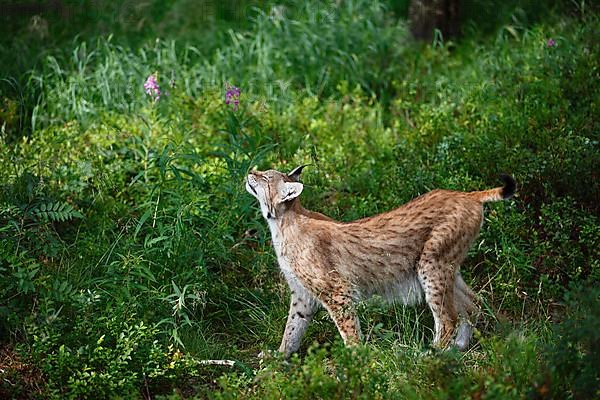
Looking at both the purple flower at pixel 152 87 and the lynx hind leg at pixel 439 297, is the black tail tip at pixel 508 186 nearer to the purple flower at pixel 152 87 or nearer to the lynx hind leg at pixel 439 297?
the lynx hind leg at pixel 439 297

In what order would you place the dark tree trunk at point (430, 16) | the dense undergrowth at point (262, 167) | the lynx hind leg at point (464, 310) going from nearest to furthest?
the dense undergrowth at point (262, 167), the lynx hind leg at point (464, 310), the dark tree trunk at point (430, 16)

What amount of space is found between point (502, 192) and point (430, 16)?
17.5 ft

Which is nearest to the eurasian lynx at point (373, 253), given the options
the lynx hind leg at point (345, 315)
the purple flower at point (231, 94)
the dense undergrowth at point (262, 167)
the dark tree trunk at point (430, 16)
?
the lynx hind leg at point (345, 315)

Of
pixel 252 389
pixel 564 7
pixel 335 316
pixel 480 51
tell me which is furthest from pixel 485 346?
pixel 564 7

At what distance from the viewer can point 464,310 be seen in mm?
6918

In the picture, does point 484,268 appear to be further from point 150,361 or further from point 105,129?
point 105,129

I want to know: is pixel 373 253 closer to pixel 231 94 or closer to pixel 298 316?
pixel 298 316

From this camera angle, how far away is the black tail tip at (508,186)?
21.0 ft

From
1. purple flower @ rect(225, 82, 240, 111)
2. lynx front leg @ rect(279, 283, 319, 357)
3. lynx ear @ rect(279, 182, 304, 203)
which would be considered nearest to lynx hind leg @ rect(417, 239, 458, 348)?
lynx front leg @ rect(279, 283, 319, 357)

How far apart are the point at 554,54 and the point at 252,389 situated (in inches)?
220

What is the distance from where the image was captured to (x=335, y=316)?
646 cm

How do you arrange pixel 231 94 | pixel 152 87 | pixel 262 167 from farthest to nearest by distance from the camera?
pixel 231 94, pixel 152 87, pixel 262 167

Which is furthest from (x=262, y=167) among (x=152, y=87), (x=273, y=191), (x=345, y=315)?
(x=345, y=315)

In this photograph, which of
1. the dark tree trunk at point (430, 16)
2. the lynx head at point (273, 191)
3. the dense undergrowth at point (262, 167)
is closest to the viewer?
the dense undergrowth at point (262, 167)
